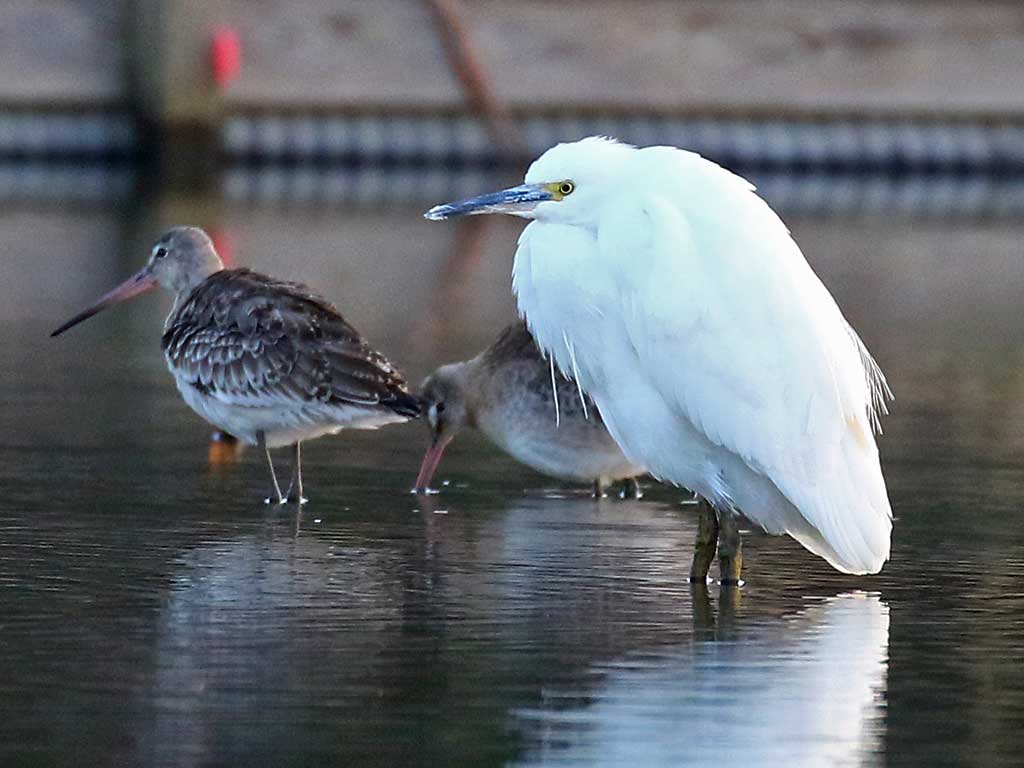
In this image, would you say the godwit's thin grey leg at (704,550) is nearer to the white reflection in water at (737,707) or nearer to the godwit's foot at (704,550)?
the godwit's foot at (704,550)

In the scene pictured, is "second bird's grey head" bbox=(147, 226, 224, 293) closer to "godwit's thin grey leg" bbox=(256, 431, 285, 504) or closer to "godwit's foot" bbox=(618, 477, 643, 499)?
"godwit's thin grey leg" bbox=(256, 431, 285, 504)

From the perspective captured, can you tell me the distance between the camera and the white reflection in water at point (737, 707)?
5.72 metres

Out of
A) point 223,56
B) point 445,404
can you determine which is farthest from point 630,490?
point 223,56

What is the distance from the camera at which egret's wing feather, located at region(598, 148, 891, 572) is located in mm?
7434

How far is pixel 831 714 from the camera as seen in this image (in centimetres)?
611

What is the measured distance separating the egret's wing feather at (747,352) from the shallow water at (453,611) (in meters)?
0.35

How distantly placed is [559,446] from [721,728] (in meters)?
3.85

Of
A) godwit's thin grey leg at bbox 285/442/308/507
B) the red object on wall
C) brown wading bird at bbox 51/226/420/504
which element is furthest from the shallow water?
the red object on wall

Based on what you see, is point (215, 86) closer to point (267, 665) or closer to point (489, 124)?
point (489, 124)

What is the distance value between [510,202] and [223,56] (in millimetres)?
20641

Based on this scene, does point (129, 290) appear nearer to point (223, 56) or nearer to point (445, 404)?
point (445, 404)

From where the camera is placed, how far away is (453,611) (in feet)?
23.7

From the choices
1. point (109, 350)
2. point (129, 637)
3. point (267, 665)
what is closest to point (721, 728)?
point (267, 665)

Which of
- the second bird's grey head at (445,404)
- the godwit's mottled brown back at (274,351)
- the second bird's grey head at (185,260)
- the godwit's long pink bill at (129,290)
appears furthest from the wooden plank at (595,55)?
the godwit's mottled brown back at (274,351)
